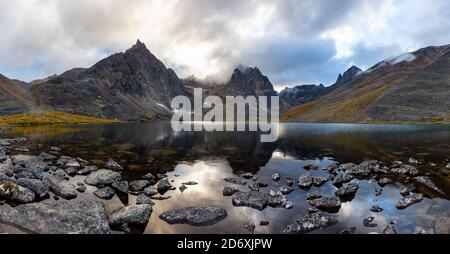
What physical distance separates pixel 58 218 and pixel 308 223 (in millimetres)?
Answer: 15957

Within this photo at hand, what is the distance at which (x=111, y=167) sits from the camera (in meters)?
37.9

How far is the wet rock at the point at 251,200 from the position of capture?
75.8 feet

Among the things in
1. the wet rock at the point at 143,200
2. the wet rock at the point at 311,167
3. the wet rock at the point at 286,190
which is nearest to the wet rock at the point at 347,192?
the wet rock at the point at 286,190

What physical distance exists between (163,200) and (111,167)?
1633 centimetres

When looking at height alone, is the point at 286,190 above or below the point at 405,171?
below

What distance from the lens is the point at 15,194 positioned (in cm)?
2127

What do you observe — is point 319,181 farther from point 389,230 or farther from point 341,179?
point 389,230

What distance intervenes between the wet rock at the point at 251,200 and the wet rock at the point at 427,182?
16585 mm

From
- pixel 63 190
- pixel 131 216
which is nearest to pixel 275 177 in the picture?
pixel 131 216

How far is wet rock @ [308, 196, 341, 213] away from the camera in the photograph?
22562 millimetres

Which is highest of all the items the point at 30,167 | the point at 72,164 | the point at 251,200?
the point at 30,167

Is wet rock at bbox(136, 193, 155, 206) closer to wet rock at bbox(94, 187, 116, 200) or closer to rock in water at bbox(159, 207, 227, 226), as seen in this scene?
rock in water at bbox(159, 207, 227, 226)
